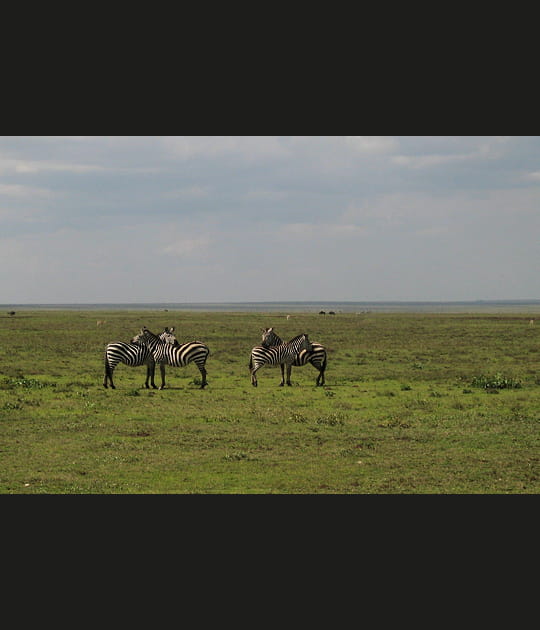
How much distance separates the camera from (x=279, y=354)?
26.4 meters

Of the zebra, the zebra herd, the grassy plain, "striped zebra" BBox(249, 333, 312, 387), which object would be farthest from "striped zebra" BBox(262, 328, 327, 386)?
the zebra

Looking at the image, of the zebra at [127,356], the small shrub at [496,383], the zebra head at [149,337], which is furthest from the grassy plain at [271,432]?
Result: the zebra head at [149,337]

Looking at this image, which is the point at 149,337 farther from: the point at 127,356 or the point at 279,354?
the point at 279,354

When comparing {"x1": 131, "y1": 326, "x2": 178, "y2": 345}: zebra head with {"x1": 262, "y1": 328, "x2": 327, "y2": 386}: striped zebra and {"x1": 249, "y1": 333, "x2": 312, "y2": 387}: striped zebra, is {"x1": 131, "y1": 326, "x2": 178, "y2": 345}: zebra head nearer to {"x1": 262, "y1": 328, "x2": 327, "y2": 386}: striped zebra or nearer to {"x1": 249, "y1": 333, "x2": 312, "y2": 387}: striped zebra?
{"x1": 249, "y1": 333, "x2": 312, "y2": 387}: striped zebra

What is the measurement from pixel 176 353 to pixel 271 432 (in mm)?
9228

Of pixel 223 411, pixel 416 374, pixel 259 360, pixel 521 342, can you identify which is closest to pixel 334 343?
pixel 521 342

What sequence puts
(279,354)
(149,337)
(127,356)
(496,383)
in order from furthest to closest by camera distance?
(279,354)
(496,383)
(149,337)
(127,356)

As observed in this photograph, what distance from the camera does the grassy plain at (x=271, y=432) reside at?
12.7 m

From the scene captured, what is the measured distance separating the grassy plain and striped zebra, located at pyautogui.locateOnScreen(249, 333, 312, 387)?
79cm

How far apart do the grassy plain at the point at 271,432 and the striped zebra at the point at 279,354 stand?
0.79 meters

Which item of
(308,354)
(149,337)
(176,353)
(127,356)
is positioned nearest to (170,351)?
(176,353)

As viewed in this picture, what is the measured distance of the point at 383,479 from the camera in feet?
41.7

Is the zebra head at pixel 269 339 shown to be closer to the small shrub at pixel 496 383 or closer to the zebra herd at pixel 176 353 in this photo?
the zebra herd at pixel 176 353

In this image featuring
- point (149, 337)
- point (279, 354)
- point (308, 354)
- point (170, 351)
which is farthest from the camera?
point (308, 354)
